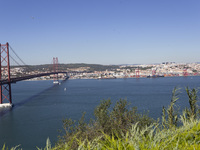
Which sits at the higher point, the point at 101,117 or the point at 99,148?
the point at 99,148

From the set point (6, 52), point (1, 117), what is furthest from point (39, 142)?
point (6, 52)

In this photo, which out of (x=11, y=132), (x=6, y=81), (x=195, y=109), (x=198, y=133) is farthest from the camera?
(x=6, y=81)

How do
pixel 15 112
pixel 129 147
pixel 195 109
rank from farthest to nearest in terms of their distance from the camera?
1. pixel 15 112
2. pixel 195 109
3. pixel 129 147

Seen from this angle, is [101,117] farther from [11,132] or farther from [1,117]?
[1,117]

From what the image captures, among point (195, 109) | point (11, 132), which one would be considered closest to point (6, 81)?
point (11, 132)

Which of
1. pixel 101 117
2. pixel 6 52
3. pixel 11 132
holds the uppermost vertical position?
pixel 6 52

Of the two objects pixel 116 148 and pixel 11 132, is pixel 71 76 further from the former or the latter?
pixel 116 148

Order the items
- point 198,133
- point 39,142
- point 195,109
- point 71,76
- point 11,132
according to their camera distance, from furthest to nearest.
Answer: point 71,76 → point 11,132 → point 39,142 → point 195,109 → point 198,133

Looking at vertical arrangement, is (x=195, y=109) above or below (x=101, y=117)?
above

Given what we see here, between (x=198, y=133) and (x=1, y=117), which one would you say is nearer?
(x=198, y=133)
